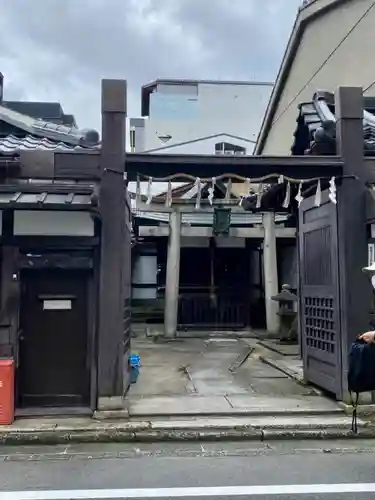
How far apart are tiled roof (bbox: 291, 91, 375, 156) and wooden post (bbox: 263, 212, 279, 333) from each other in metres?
8.63

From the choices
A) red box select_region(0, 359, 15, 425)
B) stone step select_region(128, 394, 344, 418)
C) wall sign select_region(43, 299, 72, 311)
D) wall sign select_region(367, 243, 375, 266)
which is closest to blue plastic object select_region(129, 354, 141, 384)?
stone step select_region(128, 394, 344, 418)

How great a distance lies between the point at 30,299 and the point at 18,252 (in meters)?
0.73

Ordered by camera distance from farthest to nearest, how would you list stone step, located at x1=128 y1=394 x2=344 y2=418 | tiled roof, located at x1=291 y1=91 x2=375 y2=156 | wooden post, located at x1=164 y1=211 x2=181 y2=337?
wooden post, located at x1=164 y1=211 x2=181 y2=337
tiled roof, located at x1=291 y1=91 x2=375 y2=156
stone step, located at x1=128 y1=394 x2=344 y2=418

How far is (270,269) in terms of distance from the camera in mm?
19516

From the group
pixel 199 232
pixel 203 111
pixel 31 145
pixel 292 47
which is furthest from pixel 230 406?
pixel 203 111

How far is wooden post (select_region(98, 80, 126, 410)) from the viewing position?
781 cm

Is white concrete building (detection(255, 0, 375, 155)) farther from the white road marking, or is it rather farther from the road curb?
the white road marking

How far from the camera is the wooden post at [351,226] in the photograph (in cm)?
822

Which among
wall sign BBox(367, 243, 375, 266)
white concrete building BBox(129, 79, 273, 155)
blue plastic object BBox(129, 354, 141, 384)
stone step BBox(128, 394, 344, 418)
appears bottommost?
stone step BBox(128, 394, 344, 418)

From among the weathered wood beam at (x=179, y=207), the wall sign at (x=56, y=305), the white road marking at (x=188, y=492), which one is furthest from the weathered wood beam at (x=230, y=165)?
the weathered wood beam at (x=179, y=207)

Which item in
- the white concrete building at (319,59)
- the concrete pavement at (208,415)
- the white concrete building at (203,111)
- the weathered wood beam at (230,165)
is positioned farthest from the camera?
the white concrete building at (203,111)

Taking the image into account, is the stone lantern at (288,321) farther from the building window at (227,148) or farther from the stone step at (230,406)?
the building window at (227,148)

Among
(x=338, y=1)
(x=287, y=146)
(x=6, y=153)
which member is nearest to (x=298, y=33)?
(x=338, y=1)

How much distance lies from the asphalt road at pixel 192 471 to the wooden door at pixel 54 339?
1332 millimetres
